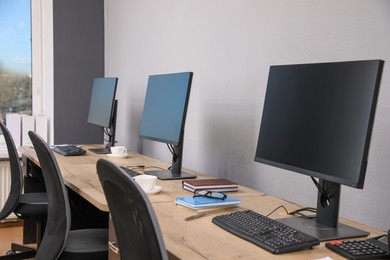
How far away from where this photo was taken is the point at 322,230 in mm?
1454

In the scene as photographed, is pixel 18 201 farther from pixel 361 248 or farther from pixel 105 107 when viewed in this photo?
pixel 361 248

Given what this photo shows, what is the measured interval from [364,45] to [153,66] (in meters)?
1.93

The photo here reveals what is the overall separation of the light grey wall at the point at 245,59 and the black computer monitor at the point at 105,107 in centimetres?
31

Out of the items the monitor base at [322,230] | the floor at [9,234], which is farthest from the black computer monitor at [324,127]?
the floor at [9,234]

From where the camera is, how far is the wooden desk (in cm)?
124

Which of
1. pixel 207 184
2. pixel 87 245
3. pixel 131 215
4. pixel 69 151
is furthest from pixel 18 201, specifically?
pixel 131 215

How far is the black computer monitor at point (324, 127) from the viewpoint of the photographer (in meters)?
1.28

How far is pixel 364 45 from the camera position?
1722mm

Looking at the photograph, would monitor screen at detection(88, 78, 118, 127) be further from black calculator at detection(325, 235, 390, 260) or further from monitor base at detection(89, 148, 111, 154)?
black calculator at detection(325, 235, 390, 260)

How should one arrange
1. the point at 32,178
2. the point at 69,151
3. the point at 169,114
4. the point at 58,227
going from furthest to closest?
the point at 32,178 < the point at 69,151 < the point at 169,114 < the point at 58,227

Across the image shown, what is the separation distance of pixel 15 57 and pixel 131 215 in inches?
147

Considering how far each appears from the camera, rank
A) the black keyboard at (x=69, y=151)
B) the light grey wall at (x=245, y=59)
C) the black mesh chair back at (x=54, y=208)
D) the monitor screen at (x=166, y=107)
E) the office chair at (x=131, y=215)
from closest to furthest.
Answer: the office chair at (x=131, y=215) → the light grey wall at (x=245, y=59) → the black mesh chair back at (x=54, y=208) → the monitor screen at (x=166, y=107) → the black keyboard at (x=69, y=151)

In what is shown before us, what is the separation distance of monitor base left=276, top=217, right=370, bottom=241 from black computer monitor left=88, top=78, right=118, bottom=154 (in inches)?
76.1

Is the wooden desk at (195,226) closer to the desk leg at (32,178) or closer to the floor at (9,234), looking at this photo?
the desk leg at (32,178)
